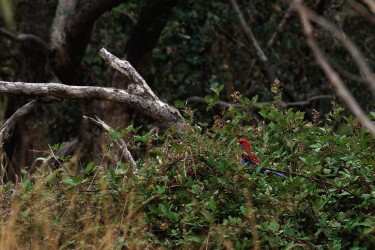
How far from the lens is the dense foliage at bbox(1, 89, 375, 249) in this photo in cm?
388

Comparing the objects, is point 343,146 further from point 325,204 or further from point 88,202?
point 88,202

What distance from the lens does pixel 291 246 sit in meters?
3.69

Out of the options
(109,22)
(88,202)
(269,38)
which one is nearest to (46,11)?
(109,22)

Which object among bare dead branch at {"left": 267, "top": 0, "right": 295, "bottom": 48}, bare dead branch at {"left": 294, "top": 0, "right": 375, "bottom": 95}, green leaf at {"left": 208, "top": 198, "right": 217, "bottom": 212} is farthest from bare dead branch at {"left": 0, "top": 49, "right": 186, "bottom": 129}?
bare dead branch at {"left": 267, "top": 0, "right": 295, "bottom": 48}

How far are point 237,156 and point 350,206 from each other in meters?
0.60

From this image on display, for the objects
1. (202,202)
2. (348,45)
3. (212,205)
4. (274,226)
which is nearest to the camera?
(348,45)

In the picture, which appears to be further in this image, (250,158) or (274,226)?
(250,158)

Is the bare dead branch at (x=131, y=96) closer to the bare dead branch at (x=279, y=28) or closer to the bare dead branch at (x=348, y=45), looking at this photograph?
the bare dead branch at (x=348, y=45)

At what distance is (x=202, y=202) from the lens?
13.4ft

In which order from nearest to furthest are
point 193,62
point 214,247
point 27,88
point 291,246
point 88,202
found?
1. point 291,246
2. point 214,247
3. point 88,202
4. point 27,88
5. point 193,62

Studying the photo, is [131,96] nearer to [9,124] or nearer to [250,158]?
[9,124]

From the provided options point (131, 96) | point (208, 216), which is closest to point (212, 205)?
point (208, 216)

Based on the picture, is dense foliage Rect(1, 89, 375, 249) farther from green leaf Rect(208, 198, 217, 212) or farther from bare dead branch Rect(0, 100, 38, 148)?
bare dead branch Rect(0, 100, 38, 148)

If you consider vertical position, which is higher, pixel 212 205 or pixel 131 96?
pixel 212 205
